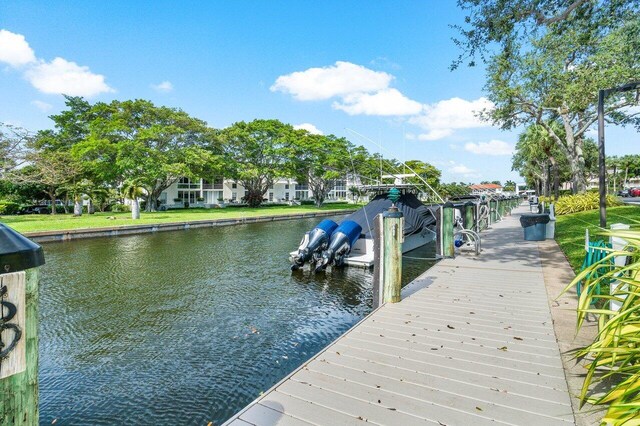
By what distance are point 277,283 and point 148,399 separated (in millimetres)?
4798

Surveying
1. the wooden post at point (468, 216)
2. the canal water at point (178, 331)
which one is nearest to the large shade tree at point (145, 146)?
the canal water at point (178, 331)

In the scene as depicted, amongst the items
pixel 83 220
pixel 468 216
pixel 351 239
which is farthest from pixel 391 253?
pixel 83 220

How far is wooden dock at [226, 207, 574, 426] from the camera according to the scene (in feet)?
8.17

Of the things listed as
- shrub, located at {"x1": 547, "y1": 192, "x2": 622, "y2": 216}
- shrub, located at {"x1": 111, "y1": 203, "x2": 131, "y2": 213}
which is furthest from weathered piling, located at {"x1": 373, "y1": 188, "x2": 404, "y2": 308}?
shrub, located at {"x1": 111, "y1": 203, "x2": 131, "y2": 213}

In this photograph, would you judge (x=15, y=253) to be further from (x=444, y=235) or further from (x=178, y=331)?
(x=444, y=235)

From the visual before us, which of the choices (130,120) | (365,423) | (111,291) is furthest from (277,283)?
(130,120)

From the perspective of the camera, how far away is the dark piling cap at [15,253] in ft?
4.21

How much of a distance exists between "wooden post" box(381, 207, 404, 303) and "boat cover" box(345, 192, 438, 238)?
5397 millimetres

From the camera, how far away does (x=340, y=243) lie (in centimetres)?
973

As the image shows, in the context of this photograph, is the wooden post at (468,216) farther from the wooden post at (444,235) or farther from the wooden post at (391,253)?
the wooden post at (391,253)

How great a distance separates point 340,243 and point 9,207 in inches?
1246

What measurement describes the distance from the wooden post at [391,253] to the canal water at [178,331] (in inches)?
40.8

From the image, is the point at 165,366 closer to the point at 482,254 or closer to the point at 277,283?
the point at 277,283

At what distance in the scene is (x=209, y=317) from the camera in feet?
20.6
